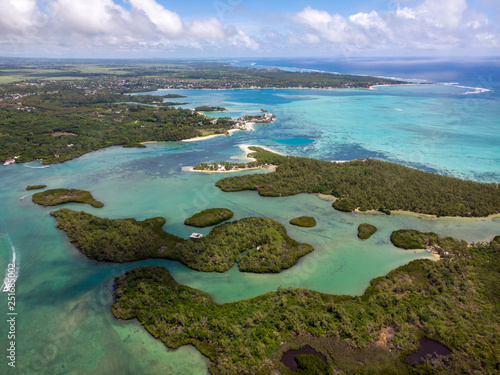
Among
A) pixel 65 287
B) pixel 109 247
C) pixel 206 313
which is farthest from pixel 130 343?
pixel 109 247

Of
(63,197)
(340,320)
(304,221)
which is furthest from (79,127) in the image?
(340,320)

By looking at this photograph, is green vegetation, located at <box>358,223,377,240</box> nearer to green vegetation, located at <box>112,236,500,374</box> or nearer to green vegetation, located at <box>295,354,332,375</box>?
green vegetation, located at <box>112,236,500,374</box>

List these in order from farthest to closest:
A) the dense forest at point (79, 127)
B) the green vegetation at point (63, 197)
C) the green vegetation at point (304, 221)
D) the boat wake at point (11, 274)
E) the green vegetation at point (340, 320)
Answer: the dense forest at point (79, 127) → the green vegetation at point (63, 197) → the green vegetation at point (304, 221) → the boat wake at point (11, 274) → the green vegetation at point (340, 320)

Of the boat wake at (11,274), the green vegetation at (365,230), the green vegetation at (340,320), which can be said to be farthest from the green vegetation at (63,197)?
the green vegetation at (365,230)

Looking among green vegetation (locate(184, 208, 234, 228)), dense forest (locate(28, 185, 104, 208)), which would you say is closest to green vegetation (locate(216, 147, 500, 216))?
green vegetation (locate(184, 208, 234, 228))

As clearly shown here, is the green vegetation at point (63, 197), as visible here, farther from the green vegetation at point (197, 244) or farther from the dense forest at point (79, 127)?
the dense forest at point (79, 127)

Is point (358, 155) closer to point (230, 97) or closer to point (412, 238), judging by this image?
point (412, 238)

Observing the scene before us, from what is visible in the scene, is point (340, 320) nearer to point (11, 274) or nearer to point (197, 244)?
point (197, 244)
